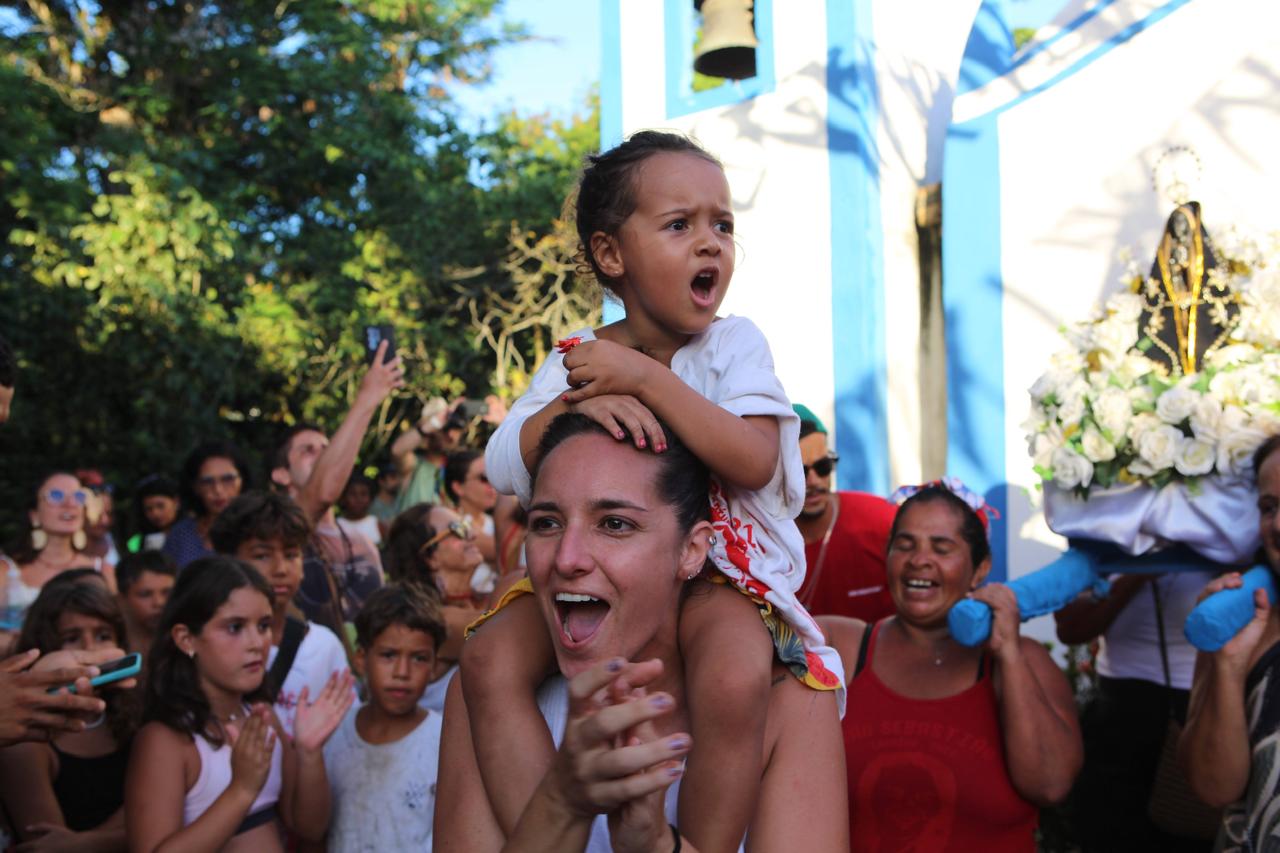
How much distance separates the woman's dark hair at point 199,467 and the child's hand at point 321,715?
2570 millimetres

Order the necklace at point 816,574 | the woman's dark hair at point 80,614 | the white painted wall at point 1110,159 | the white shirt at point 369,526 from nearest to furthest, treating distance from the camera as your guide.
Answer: the woman's dark hair at point 80,614, the necklace at point 816,574, the white painted wall at point 1110,159, the white shirt at point 369,526

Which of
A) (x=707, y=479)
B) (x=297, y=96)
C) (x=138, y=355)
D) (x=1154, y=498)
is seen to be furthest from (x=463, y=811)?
(x=297, y=96)

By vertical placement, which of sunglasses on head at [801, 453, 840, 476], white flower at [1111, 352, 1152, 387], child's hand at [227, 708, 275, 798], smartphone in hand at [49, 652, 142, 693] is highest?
white flower at [1111, 352, 1152, 387]

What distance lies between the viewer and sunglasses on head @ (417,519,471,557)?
5781 millimetres

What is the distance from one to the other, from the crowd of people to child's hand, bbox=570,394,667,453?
0.01m

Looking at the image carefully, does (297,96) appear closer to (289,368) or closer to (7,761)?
(289,368)

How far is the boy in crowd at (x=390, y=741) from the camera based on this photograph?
4395mm

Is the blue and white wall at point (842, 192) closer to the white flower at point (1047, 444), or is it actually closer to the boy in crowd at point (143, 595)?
the white flower at point (1047, 444)

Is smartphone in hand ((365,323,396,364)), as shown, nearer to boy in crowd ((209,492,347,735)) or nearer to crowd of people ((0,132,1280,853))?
crowd of people ((0,132,1280,853))

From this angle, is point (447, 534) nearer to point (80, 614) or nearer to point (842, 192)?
point (80, 614)

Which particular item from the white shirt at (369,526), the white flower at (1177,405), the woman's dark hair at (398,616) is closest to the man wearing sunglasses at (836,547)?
the white flower at (1177,405)

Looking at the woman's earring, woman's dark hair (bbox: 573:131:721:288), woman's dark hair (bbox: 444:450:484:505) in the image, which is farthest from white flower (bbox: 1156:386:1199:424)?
the woman's earring

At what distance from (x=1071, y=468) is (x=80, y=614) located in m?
3.52

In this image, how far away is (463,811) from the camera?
8.19 ft
